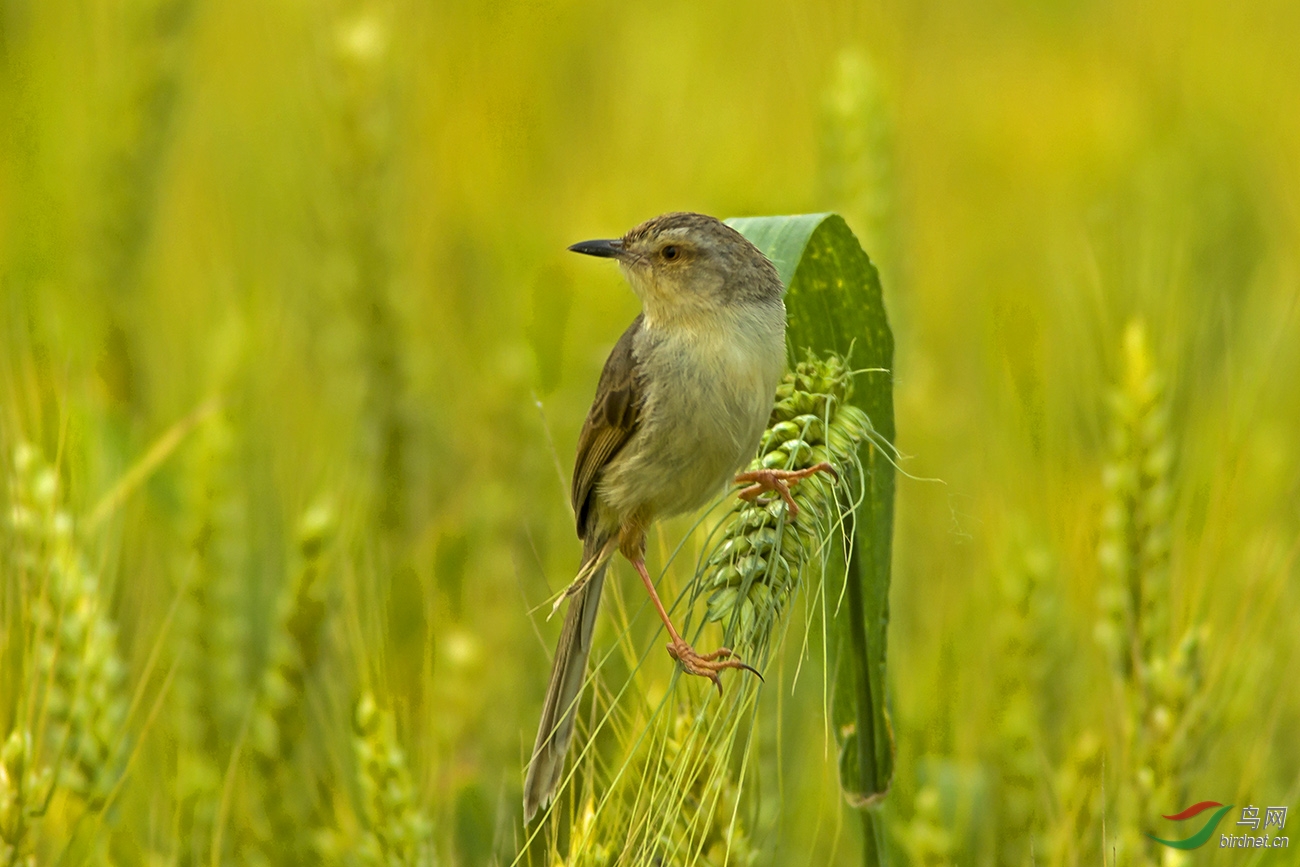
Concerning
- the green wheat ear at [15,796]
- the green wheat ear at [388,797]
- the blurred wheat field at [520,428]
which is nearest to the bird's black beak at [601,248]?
the blurred wheat field at [520,428]

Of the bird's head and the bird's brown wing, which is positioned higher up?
the bird's head

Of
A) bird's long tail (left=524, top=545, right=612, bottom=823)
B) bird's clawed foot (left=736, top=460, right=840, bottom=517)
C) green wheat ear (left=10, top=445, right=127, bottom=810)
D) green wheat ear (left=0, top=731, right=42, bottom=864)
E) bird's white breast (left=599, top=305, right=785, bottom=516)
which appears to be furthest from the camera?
bird's white breast (left=599, top=305, right=785, bottom=516)

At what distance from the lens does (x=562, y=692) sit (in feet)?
9.53

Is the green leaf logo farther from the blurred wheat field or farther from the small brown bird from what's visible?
the small brown bird

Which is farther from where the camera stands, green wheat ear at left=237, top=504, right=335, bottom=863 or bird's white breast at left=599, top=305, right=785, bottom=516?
green wheat ear at left=237, top=504, right=335, bottom=863

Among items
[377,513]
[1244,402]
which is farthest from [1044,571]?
[377,513]

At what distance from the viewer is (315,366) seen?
501 cm

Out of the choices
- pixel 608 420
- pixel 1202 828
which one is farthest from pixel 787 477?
pixel 1202 828

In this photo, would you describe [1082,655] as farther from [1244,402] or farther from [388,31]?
[388,31]

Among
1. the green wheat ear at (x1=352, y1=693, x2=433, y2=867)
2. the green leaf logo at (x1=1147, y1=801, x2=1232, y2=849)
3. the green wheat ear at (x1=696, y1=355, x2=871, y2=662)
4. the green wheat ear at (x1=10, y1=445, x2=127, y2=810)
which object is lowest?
the green leaf logo at (x1=1147, y1=801, x2=1232, y2=849)

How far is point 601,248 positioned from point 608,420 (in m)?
0.48

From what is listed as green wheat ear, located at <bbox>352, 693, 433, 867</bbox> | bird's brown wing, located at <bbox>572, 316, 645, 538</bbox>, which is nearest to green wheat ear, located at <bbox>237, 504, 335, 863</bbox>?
green wheat ear, located at <bbox>352, 693, 433, 867</bbox>

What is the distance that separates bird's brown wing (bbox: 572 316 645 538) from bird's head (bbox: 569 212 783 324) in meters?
0.15

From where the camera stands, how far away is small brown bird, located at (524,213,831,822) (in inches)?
115
